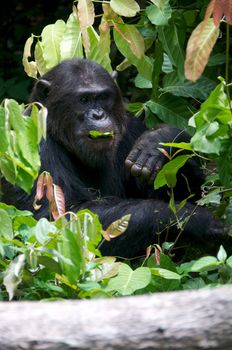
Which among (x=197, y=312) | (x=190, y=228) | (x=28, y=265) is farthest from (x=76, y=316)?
(x=190, y=228)

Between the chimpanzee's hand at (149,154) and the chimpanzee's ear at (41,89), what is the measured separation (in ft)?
2.28

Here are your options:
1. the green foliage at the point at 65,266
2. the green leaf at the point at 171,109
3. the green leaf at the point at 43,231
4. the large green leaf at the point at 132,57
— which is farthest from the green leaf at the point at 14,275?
the green leaf at the point at 171,109

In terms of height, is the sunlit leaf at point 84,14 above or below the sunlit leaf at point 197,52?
below

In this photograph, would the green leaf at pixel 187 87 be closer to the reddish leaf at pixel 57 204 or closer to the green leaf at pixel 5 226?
the reddish leaf at pixel 57 204

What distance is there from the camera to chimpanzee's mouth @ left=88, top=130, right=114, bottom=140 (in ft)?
20.3

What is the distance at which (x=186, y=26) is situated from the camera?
665cm

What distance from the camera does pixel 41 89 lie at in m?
6.48

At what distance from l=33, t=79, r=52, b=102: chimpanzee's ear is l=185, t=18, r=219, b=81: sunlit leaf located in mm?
2305

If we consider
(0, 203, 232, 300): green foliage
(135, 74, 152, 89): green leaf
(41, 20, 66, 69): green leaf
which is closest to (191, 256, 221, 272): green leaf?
(0, 203, 232, 300): green foliage

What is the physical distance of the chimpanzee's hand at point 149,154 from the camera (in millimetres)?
6047

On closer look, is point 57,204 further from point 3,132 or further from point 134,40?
point 134,40

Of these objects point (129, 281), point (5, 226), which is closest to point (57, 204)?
point (5, 226)

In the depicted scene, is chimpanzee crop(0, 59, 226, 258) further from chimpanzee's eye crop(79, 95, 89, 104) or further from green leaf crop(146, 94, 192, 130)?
green leaf crop(146, 94, 192, 130)

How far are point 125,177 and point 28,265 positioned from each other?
2255 mm
